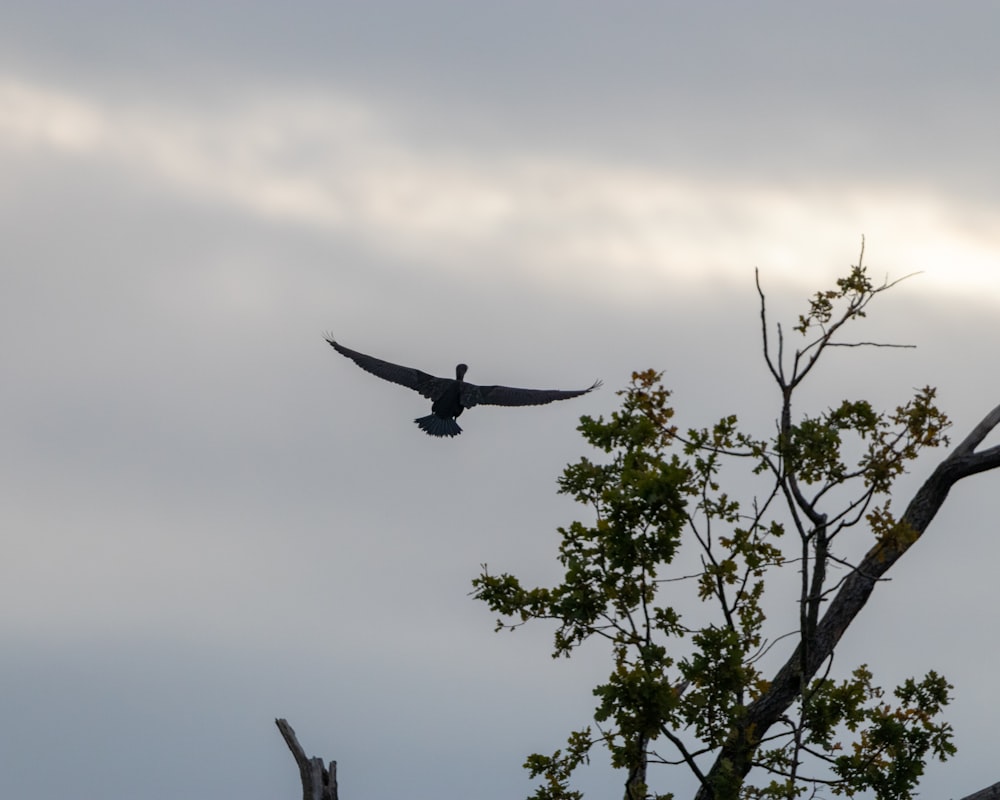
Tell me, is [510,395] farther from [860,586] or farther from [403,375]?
[860,586]

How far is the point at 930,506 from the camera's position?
1546 centimetres

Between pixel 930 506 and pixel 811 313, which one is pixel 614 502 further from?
pixel 930 506

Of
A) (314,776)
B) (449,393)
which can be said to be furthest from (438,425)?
(314,776)

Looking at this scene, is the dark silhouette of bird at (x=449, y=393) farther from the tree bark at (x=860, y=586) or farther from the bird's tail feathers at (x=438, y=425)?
the tree bark at (x=860, y=586)

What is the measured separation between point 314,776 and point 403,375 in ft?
34.8

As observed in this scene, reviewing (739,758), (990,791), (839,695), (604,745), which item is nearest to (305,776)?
(604,745)

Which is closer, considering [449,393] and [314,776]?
[314,776]

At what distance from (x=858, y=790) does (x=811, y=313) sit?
5071 mm

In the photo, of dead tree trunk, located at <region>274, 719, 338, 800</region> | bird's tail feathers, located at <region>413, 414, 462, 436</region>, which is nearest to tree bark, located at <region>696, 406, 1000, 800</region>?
dead tree trunk, located at <region>274, 719, 338, 800</region>

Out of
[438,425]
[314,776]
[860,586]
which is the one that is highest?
[438,425]

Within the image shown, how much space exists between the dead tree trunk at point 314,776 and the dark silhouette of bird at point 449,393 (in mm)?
8505

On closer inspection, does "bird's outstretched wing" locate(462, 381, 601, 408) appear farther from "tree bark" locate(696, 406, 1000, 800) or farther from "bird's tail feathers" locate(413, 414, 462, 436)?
"tree bark" locate(696, 406, 1000, 800)

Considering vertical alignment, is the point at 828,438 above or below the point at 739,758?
above

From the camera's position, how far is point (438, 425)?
23016 millimetres
